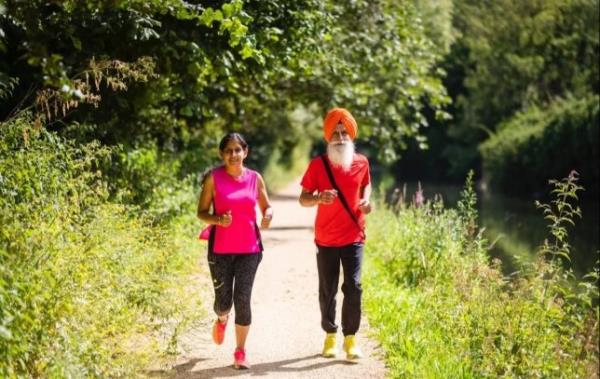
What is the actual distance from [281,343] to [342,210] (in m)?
1.73

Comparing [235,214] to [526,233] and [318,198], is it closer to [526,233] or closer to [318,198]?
[318,198]

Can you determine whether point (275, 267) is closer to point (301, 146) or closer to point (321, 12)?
point (321, 12)

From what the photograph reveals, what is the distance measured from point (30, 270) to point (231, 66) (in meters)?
5.44

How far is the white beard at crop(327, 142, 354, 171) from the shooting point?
6.60 metres

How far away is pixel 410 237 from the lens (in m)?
11.5

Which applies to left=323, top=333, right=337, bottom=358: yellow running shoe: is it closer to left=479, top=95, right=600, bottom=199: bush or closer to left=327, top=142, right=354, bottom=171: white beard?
left=327, top=142, right=354, bottom=171: white beard

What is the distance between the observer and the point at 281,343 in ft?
24.7

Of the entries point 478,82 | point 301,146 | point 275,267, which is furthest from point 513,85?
point 275,267

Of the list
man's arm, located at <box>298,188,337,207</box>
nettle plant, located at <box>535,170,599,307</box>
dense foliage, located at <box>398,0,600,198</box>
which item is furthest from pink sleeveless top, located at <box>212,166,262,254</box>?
dense foliage, located at <box>398,0,600,198</box>

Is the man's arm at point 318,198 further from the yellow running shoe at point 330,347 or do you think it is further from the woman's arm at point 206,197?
the yellow running shoe at point 330,347

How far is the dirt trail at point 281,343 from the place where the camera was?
6473 millimetres

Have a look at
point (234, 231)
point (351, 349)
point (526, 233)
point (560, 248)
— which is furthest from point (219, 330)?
point (526, 233)

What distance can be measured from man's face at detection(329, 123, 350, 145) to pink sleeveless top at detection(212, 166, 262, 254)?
891 millimetres

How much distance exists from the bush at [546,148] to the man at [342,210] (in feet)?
90.9
